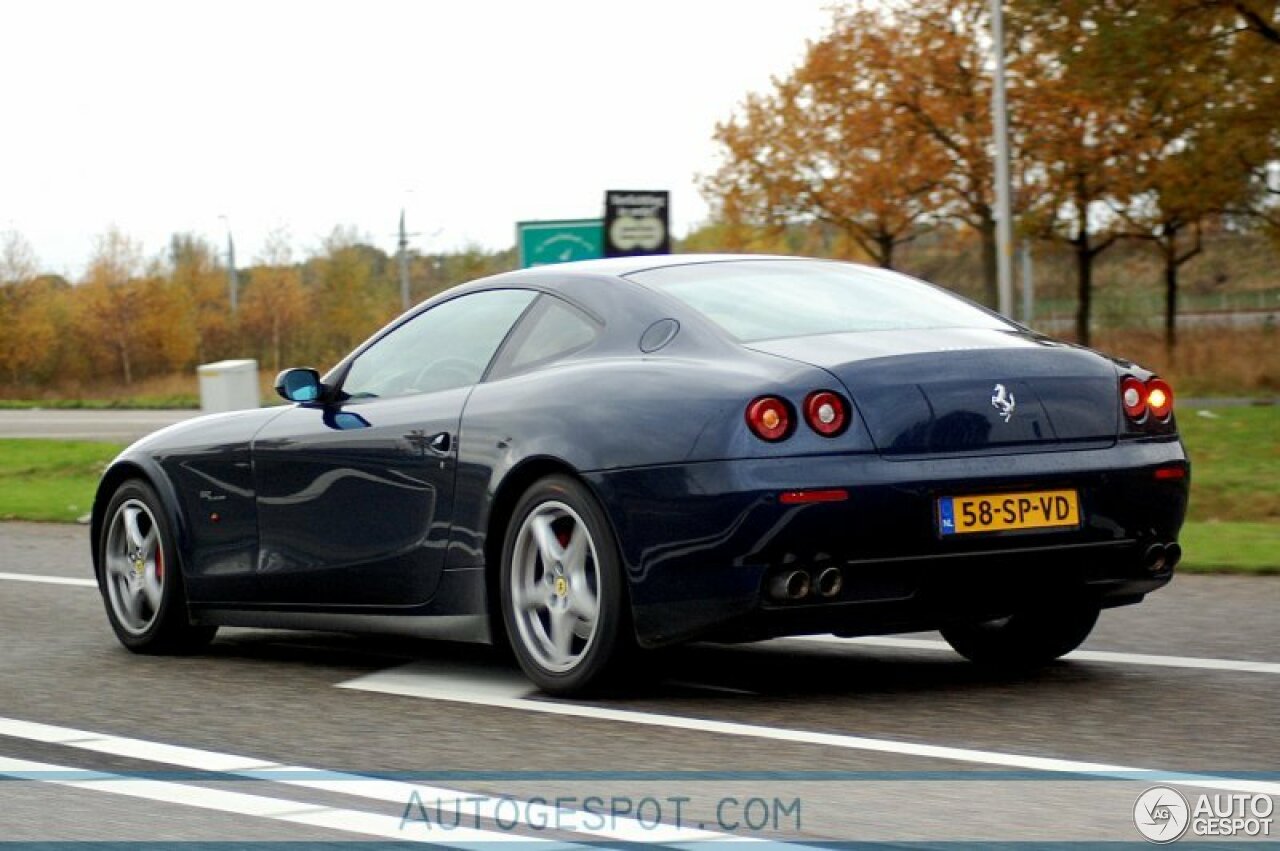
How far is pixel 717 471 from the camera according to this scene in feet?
19.3

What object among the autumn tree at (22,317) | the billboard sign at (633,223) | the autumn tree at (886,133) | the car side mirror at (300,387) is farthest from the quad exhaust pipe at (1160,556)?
the autumn tree at (22,317)

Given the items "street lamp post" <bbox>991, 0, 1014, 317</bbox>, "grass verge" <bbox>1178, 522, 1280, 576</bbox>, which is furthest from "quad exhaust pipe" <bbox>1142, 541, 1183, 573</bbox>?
"street lamp post" <bbox>991, 0, 1014, 317</bbox>

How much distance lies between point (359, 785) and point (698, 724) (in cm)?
Result: 115

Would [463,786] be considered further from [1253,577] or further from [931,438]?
[1253,577]

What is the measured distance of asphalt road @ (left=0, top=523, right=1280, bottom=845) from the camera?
15.1 ft

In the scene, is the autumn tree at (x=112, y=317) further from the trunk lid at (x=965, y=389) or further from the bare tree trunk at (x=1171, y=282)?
the trunk lid at (x=965, y=389)

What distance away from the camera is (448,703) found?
6535 millimetres

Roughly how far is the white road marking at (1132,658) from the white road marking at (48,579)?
4764 millimetres

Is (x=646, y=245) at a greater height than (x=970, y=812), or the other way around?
(x=646, y=245)

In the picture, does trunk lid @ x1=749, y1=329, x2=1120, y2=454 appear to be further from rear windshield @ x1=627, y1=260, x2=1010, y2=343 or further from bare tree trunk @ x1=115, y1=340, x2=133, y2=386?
bare tree trunk @ x1=115, y1=340, x2=133, y2=386

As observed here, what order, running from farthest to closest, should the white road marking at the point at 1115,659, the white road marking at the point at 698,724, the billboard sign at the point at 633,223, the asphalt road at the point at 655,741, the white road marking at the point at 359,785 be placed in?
the billboard sign at the point at 633,223 → the white road marking at the point at 1115,659 → the white road marking at the point at 698,724 → the asphalt road at the point at 655,741 → the white road marking at the point at 359,785

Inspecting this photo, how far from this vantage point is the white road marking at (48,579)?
1112 cm

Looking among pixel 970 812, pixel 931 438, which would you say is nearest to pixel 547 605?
pixel 931 438

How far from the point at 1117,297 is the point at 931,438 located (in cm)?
4017
